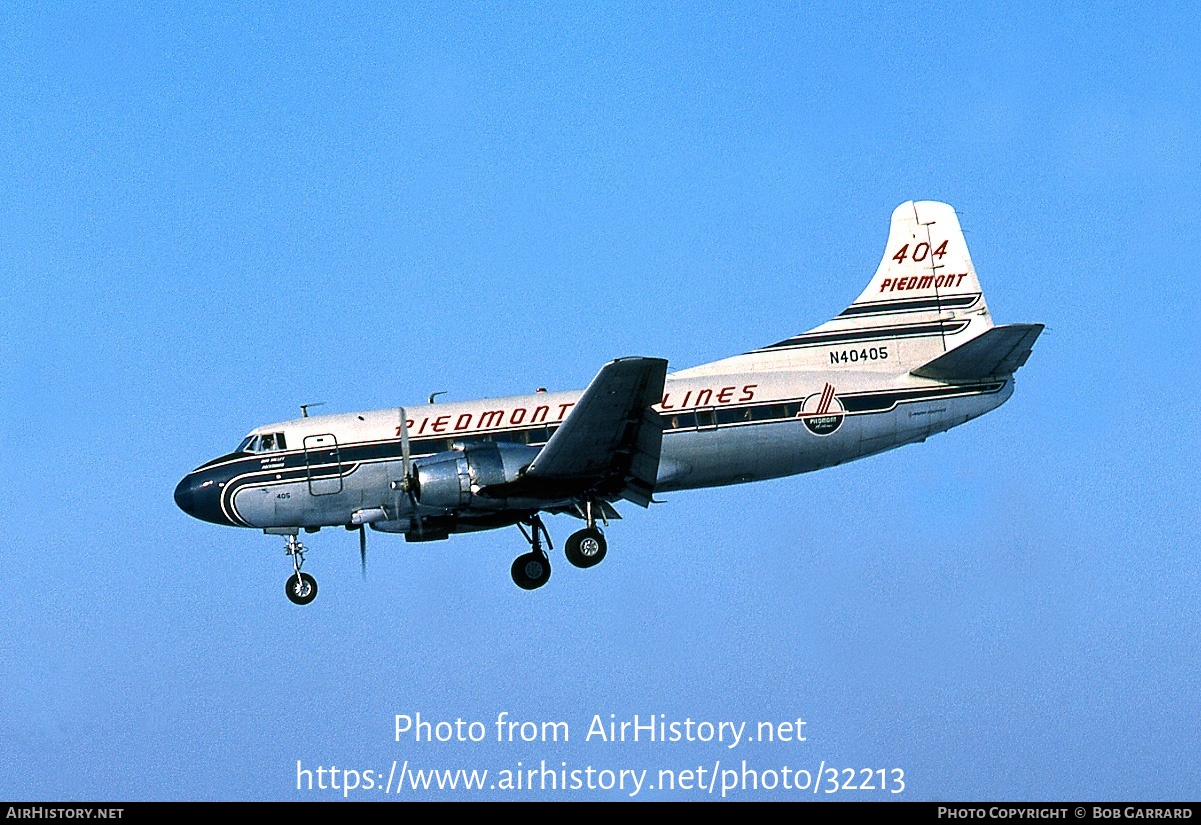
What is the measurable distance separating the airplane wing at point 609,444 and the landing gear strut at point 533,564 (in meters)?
2.10

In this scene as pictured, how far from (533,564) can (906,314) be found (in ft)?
32.6

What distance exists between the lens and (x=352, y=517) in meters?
32.2

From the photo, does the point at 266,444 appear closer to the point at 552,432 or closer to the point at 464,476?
the point at 464,476

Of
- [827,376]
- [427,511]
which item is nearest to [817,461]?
[827,376]

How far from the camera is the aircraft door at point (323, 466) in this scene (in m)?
32.0

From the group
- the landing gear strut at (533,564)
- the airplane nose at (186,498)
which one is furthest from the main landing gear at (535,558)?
the airplane nose at (186,498)

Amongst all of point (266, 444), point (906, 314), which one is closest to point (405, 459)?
point (266, 444)

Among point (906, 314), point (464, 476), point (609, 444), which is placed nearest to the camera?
point (609, 444)

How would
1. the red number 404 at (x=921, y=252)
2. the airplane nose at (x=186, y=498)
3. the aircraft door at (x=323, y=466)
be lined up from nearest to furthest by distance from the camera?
the aircraft door at (x=323, y=466), the airplane nose at (x=186, y=498), the red number 404 at (x=921, y=252)

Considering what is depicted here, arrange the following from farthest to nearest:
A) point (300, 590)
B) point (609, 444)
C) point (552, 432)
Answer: point (552, 432) → point (300, 590) → point (609, 444)

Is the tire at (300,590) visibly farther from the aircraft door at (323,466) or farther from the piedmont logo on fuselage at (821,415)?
the piedmont logo on fuselage at (821,415)

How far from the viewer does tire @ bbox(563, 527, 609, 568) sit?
31.6 meters

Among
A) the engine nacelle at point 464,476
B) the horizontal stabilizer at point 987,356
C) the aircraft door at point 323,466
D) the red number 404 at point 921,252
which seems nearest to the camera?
the engine nacelle at point 464,476

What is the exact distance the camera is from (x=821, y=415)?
1278 inches
